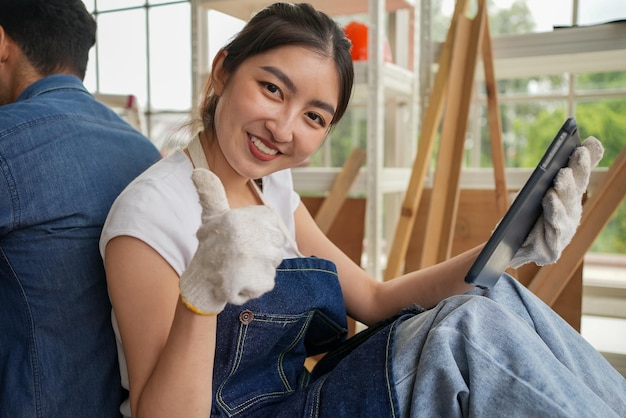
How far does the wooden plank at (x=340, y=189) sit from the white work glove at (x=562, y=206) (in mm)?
1017

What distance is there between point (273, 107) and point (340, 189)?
3.37 feet

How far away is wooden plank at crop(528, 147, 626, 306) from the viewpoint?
1438 millimetres

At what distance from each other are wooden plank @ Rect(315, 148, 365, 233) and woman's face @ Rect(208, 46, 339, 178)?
3.10ft

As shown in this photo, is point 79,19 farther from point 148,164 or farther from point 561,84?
point 561,84

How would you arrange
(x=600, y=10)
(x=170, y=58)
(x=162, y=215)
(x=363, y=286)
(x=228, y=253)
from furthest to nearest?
1. (x=170, y=58)
2. (x=600, y=10)
3. (x=363, y=286)
4. (x=162, y=215)
5. (x=228, y=253)

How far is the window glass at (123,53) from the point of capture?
11.0 feet

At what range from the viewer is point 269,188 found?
115 centimetres

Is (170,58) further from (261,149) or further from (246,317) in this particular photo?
(246,317)

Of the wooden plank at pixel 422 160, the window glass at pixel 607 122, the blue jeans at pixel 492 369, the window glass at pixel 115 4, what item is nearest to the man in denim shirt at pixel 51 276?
the blue jeans at pixel 492 369

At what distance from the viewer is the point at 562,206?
2.80 feet

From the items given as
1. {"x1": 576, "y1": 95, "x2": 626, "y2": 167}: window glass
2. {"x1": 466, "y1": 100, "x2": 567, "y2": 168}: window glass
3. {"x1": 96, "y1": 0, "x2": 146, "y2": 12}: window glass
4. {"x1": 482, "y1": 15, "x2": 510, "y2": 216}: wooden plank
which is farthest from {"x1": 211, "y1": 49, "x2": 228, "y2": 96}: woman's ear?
{"x1": 466, "y1": 100, "x2": 567, "y2": 168}: window glass

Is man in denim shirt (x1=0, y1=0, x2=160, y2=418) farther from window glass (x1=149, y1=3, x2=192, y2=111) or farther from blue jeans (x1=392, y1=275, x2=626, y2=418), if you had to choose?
window glass (x1=149, y1=3, x2=192, y2=111)

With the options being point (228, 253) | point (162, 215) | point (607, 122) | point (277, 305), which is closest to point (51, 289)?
point (162, 215)

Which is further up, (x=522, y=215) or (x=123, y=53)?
(x=123, y=53)
